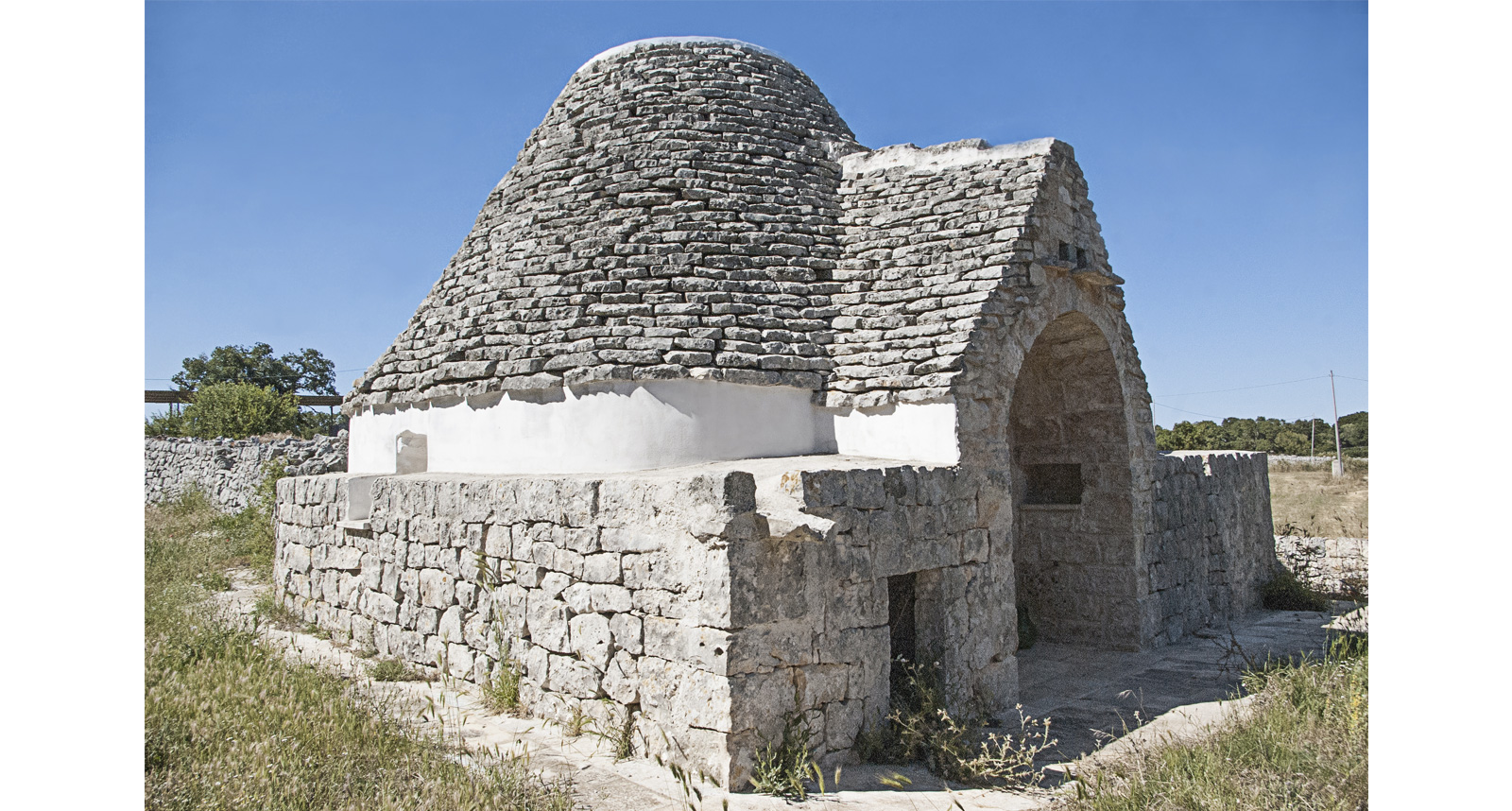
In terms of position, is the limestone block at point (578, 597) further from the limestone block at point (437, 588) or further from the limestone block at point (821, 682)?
the limestone block at point (437, 588)

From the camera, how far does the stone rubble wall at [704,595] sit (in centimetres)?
494

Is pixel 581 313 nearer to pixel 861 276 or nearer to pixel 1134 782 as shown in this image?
pixel 861 276

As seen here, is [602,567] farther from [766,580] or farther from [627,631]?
[766,580]

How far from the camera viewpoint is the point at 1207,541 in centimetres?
999

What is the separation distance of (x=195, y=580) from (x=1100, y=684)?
956cm

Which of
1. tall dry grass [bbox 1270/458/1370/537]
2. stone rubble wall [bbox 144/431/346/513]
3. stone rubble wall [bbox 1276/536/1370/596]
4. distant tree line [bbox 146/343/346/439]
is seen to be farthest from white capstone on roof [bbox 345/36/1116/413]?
distant tree line [bbox 146/343/346/439]

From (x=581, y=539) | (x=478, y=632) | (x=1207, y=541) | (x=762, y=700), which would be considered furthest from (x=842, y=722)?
(x=1207, y=541)

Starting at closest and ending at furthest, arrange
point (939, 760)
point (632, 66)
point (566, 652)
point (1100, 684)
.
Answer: point (939, 760), point (566, 652), point (1100, 684), point (632, 66)

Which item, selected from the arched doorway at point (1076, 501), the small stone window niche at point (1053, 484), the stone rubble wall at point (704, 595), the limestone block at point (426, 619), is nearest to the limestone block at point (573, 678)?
the stone rubble wall at point (704, 595)

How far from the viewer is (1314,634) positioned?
935cm

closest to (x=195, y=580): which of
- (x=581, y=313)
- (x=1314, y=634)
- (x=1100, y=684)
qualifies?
(x=581, y=313)

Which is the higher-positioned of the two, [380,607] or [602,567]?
[602,567]

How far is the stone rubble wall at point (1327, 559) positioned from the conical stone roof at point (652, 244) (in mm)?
8622

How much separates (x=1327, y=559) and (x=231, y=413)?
72.2ft
